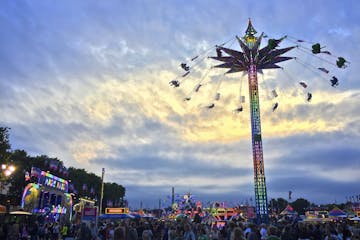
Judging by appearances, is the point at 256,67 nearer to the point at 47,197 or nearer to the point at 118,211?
the point at 118,211

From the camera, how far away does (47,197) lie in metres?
36.5

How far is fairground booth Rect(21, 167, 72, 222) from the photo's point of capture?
3176 cm

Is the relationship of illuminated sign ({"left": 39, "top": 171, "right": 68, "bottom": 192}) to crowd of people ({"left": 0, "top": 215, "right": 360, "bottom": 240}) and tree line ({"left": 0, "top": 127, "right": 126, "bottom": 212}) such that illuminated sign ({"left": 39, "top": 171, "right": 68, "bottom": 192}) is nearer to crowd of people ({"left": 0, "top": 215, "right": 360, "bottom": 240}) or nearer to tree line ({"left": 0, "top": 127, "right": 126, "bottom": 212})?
tree line ({"left": 0, "top": 127, "right": 126, "bottom": 212})

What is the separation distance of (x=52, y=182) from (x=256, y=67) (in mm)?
25889

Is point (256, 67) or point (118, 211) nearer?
point (256, 67)

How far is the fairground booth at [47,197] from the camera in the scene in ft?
104

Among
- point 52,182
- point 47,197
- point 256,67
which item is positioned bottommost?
point 47,197

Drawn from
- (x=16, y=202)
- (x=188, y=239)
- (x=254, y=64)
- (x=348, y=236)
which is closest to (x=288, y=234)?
(x=348, y=236)

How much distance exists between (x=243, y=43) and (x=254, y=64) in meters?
2.09

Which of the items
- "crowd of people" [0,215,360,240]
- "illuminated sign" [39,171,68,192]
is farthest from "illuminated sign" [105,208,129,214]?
"crowd of people" [0,215,360,240]

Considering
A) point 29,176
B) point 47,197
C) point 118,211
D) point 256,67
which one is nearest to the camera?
point 256,67

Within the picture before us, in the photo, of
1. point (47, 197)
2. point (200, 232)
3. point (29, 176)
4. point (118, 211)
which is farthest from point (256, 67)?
point (47, 197)

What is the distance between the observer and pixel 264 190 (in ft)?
88.7

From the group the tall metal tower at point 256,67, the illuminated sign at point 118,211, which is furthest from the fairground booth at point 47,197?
the tall metal tower at point 256,67
